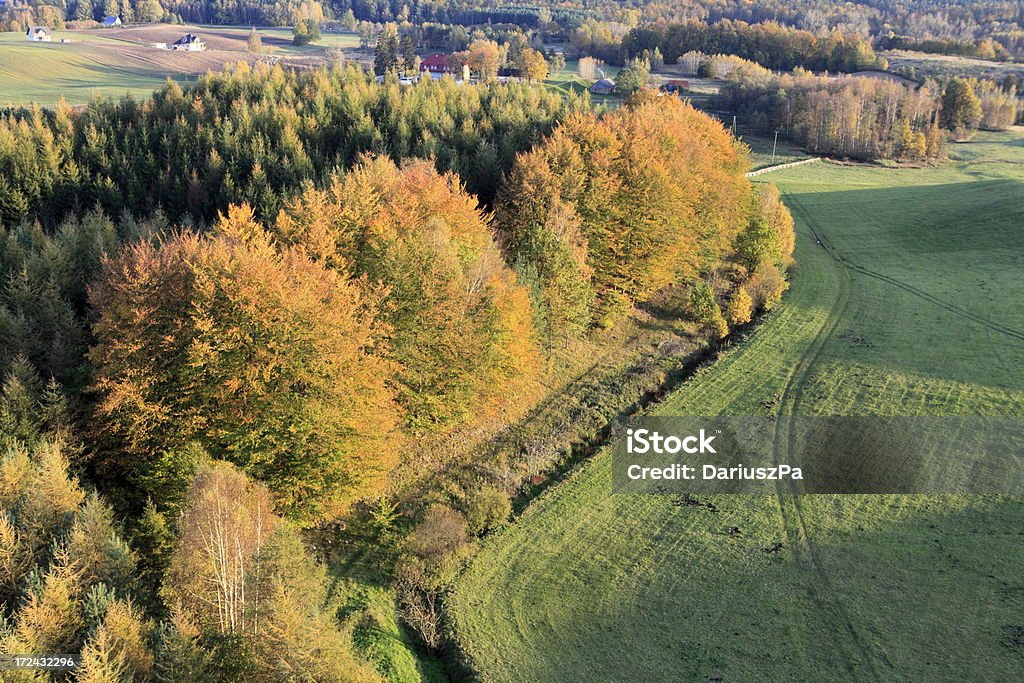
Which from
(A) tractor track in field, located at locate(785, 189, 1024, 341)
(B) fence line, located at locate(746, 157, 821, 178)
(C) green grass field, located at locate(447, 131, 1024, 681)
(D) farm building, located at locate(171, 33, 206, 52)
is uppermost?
(D) farm building, located at locate(171, 33, 206, 52)

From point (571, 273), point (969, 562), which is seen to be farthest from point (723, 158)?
point (969, 562)

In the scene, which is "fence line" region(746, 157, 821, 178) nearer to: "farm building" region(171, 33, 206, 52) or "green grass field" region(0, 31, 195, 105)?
"green grass field" region(0, 31, 195, 105)

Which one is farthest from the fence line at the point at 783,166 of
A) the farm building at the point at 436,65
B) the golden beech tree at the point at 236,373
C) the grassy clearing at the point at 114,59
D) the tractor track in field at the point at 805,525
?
the golden beech tree at the point at 236,373

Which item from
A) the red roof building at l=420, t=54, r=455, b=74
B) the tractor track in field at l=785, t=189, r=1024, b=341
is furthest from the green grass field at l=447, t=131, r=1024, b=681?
the red roof building at l=420, t=54, r=455, b=74

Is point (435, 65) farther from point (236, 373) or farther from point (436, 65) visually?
point (236, 373)

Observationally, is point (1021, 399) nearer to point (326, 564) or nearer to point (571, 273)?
point (571, 273)

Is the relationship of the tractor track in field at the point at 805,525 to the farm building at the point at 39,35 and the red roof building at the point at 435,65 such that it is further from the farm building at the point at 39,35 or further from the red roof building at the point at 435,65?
the farm building at the point at 39,35
